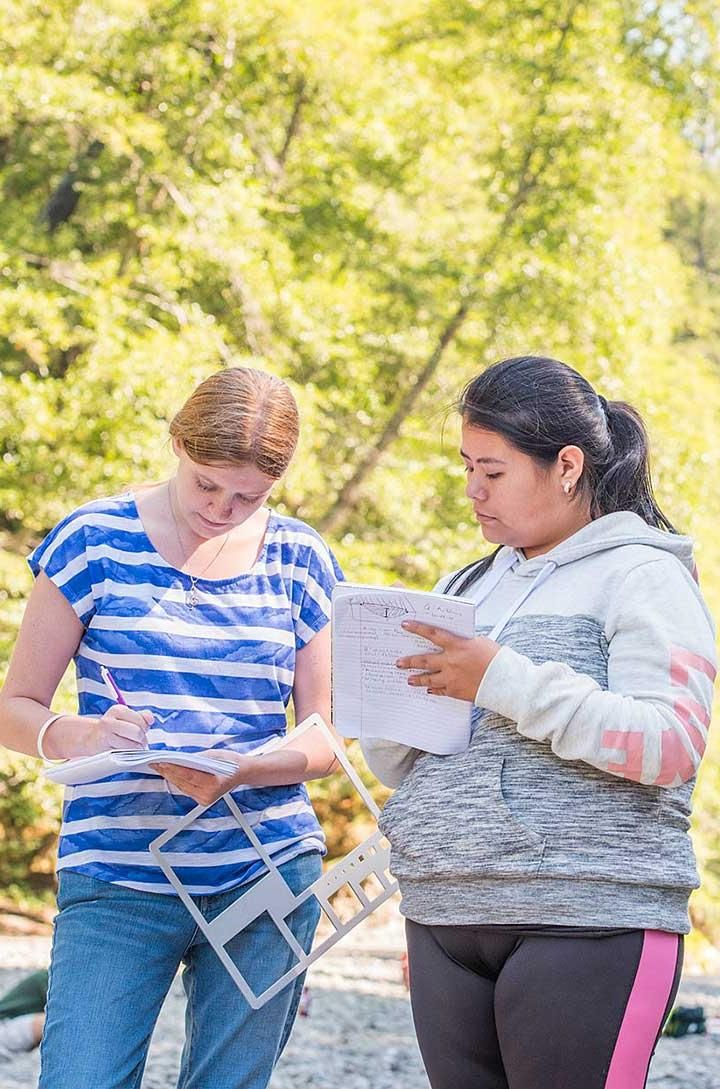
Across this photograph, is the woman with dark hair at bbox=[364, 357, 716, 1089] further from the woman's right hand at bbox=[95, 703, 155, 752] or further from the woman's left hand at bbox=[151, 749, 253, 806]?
the woman's right hand at bbox=[95, 703, 155, 752]

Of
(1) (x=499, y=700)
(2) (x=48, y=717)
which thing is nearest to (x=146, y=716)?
(2) (x=48, y=717)

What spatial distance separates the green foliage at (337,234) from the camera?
30.3 feet

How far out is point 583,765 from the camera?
1.92 m

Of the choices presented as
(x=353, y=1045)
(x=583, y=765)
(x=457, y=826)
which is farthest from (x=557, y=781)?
(x=353, y=1045)

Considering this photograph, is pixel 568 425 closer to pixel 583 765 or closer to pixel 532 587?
pixel 532 587

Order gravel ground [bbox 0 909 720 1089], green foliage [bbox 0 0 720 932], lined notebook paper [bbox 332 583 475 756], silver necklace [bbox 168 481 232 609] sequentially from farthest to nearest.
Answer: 1. green foliage [bbox 0 0 720 932]
2. gravel ground [bbox 0 909 720 1089]
3. silver necklace [bbox 168 481 232 609]
4. lined notebook paper [bbox 332 583 475 756]

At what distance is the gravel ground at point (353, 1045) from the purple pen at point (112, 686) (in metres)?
3.68

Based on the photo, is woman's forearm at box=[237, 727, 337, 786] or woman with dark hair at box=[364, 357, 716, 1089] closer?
woman with dark hair at box=[364, 357, 716, 1089]

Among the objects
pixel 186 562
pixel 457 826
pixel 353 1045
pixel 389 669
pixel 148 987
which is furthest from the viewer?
pixel 353 1045

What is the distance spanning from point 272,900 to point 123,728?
39 centimetres

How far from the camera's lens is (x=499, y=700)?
1.89 metres

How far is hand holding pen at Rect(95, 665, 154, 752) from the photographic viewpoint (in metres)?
2.12

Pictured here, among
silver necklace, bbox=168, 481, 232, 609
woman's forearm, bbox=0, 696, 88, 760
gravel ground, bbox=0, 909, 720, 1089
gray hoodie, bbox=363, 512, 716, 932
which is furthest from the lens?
gravel ground, bbox=0, 909, 720, 1089

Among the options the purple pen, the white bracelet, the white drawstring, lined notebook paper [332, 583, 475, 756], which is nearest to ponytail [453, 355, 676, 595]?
the white drawstring
